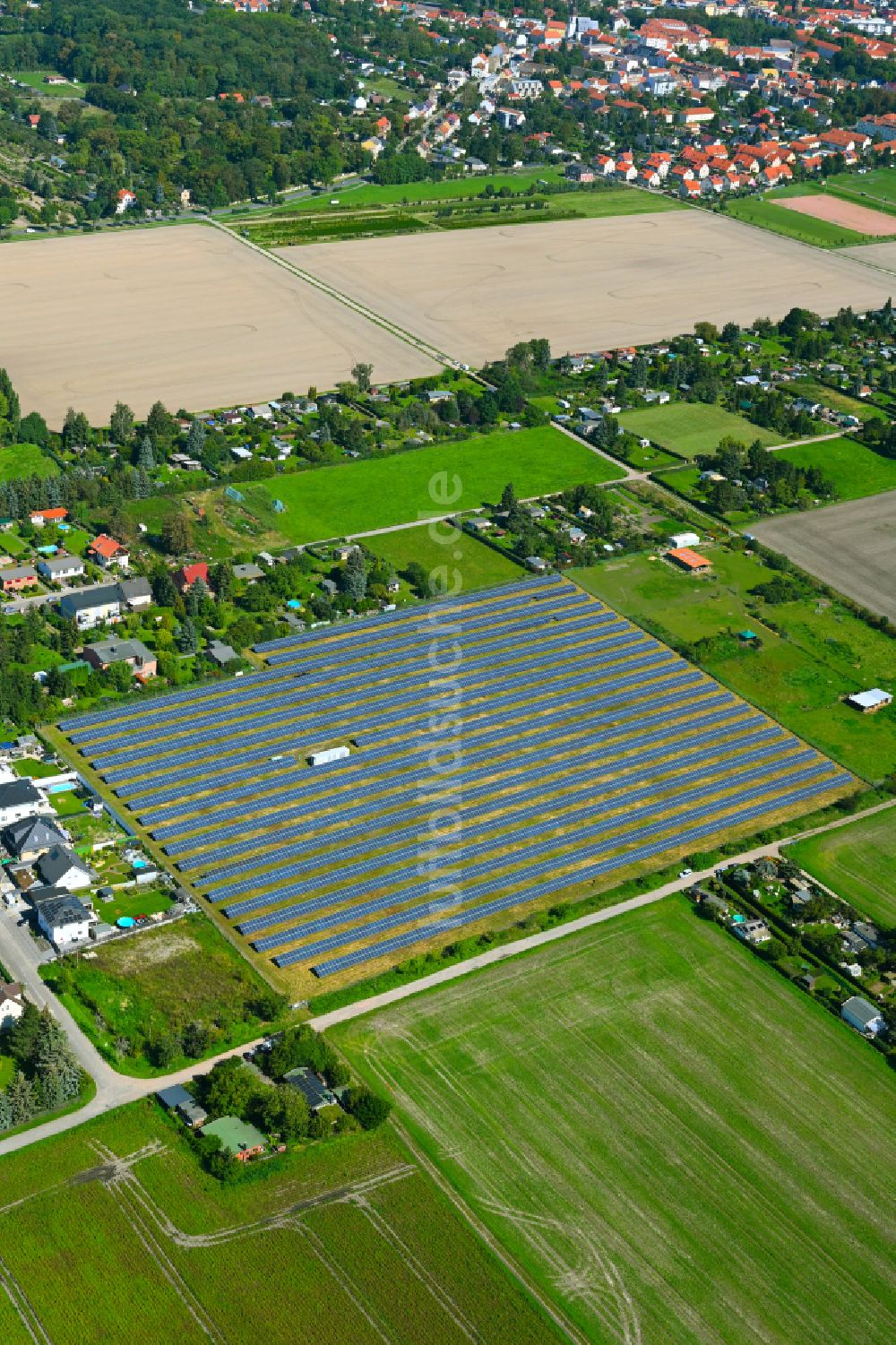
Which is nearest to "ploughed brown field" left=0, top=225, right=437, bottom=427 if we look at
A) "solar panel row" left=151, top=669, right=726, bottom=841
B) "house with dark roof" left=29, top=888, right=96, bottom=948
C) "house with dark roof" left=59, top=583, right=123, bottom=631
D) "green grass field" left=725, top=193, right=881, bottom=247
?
"house with dark roof" left=59, top=583, right=123, bottom=631

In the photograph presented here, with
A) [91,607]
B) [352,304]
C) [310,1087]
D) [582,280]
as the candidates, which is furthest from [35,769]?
[582,280]

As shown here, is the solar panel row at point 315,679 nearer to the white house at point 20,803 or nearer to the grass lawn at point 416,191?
the white house at point 20,803

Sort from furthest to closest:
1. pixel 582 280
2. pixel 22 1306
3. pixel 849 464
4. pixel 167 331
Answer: pixel 582 280 → pixel 167 331 → pixel 849 464 → pixel 22 1306

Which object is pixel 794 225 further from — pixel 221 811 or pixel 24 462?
pixel 221 811

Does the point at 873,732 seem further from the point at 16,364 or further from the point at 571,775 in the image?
the point at 16,364

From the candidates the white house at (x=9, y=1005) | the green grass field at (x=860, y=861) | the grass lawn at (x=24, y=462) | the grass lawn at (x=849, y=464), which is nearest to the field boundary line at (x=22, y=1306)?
the white house at (x=9, y=1005)

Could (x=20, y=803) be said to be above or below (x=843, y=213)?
below

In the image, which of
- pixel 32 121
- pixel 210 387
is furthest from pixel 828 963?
pixel 32 121
